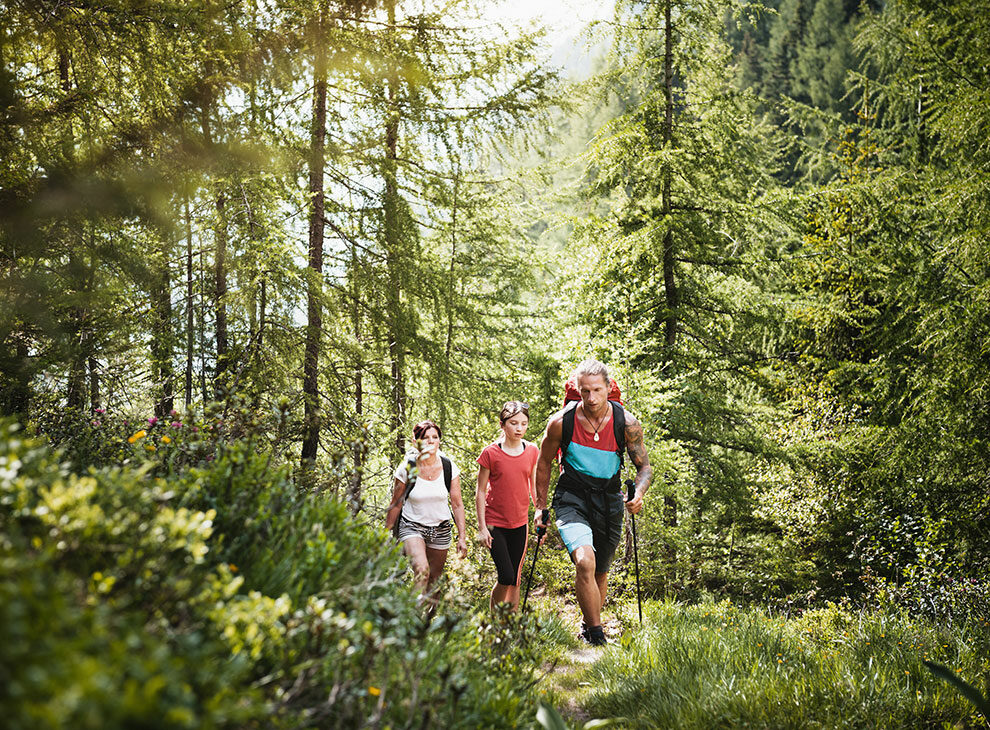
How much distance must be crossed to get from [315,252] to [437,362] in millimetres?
2036

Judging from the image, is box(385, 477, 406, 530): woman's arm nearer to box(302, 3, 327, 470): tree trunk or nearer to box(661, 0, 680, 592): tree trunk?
box(302, 3, 327, 470): tree trunk

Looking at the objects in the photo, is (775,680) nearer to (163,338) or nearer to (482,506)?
(482,506)

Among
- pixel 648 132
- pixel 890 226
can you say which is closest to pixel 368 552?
pixel 648 132

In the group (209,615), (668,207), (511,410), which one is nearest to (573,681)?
(511,410)

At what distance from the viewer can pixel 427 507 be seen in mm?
5316

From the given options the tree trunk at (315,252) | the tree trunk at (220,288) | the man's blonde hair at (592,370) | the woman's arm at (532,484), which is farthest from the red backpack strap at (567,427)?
the tree trunk at (220,288)

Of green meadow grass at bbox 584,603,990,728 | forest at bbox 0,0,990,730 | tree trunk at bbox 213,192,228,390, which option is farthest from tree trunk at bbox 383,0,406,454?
green meadow grass at bbox 584,603,990,728

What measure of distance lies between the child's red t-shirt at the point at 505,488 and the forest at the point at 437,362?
1.77 ft

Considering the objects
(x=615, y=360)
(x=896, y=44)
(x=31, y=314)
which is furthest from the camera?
(x=896, y=44)

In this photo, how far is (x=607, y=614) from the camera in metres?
8.27

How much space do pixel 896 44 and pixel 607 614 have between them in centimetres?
1286

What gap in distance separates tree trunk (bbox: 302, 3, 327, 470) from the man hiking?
232cm

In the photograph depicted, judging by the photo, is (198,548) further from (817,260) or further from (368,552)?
(817,260)

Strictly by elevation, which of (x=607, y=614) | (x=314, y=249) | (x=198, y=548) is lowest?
(x=607, y=614)
